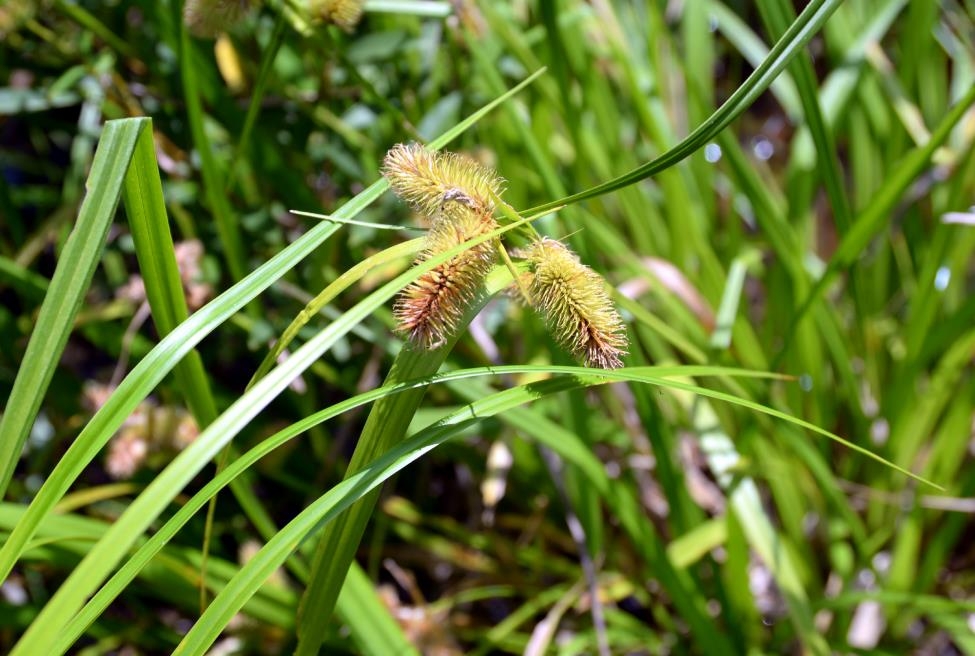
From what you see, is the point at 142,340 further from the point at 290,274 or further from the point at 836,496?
the point at 836,496

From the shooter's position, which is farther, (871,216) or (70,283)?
(871,216)

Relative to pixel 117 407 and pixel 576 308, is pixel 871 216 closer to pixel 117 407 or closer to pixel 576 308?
pixel 576 308

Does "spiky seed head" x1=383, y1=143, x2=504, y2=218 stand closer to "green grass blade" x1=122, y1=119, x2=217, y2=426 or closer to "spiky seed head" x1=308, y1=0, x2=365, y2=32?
"green grass blade" x1=122, y1=119, x2=217, y2=426

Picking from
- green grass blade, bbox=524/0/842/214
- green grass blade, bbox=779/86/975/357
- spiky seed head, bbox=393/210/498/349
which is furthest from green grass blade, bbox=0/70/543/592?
green grass blade, bbox=779/86/975/357

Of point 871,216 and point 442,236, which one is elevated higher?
point 871,216

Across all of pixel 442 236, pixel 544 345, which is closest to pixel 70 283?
pixel 442 236

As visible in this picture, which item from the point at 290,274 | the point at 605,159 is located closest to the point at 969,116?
A: the point at 605,159
